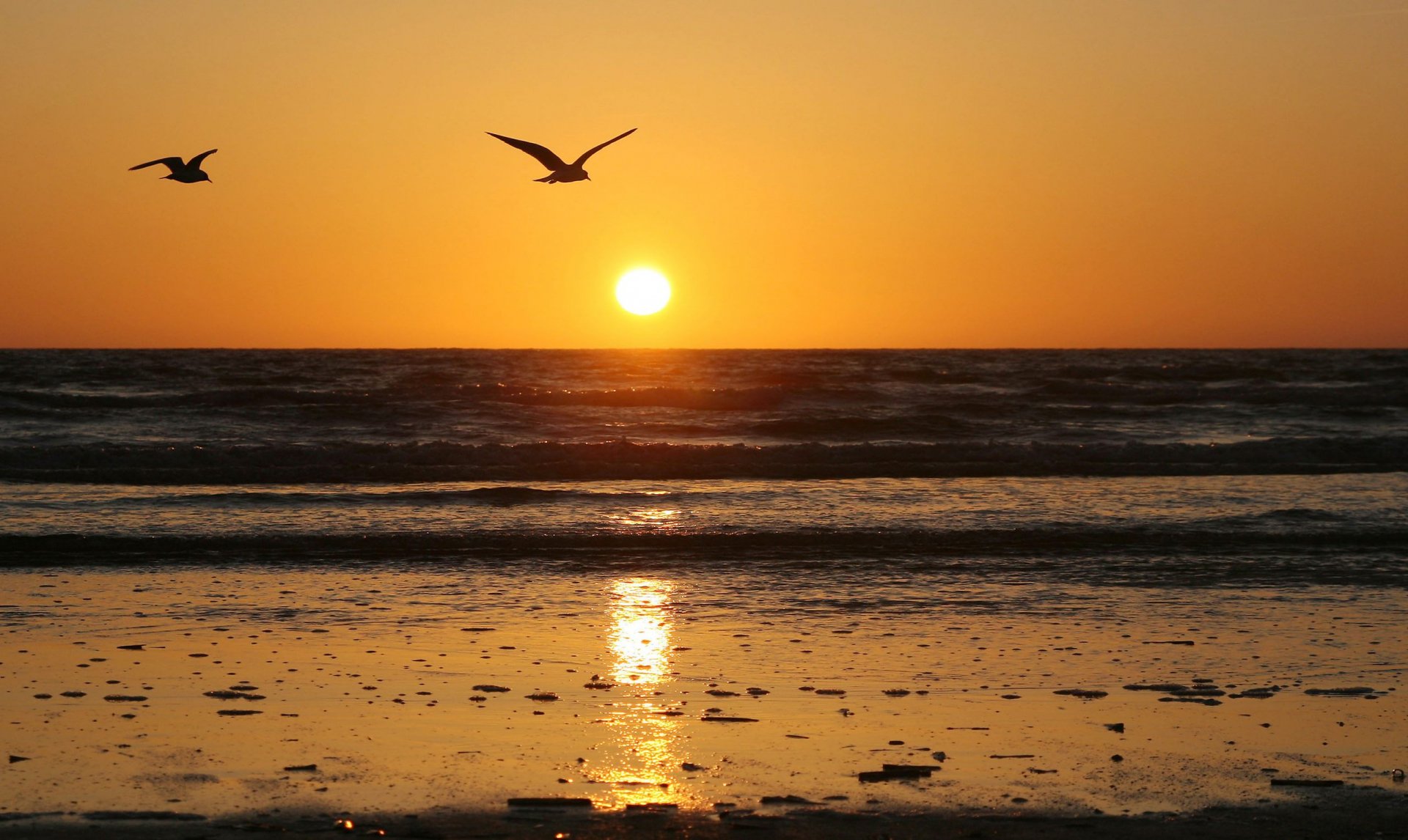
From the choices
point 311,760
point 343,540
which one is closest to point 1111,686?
point 311,760

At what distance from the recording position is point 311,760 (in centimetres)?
550

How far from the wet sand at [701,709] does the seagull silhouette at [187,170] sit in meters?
4.73

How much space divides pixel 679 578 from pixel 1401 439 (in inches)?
682

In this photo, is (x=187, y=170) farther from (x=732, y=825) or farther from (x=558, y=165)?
(x=732, y=825)

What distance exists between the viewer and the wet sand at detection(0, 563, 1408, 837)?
4.96 metres

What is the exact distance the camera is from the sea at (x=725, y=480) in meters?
11.5

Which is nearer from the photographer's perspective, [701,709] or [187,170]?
[701,709]

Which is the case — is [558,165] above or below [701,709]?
above

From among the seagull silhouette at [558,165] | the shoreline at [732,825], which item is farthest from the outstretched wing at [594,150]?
the shoreline at [732,825]

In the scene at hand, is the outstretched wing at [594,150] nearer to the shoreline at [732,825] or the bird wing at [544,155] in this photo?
the bird wing at [544,155]

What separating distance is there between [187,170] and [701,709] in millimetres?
9224

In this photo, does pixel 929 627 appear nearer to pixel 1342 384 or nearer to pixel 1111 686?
pixel 1111 686

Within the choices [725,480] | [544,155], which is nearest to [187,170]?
[544,155]

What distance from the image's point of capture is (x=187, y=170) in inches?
513
